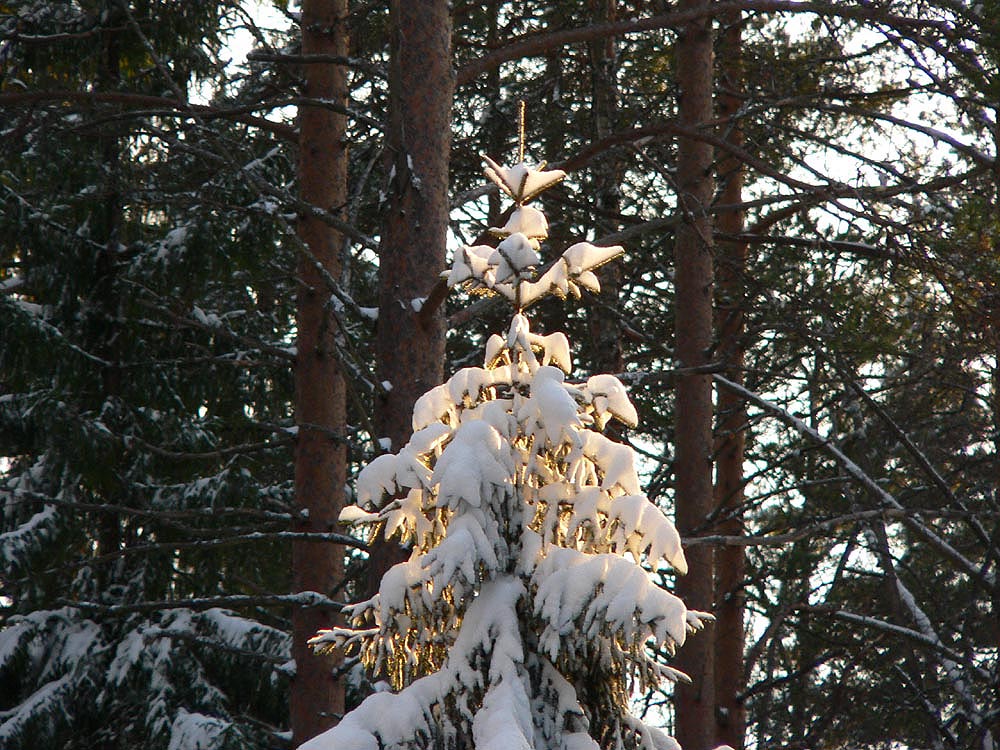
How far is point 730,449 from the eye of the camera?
40.1 ft

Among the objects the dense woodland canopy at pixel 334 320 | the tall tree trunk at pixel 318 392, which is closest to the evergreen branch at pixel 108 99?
the dense woodland canopy at pixel 334 320

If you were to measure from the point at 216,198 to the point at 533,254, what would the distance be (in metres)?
6.77

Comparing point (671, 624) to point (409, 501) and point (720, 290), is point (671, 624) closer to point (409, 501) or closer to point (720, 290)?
point (409, 501)

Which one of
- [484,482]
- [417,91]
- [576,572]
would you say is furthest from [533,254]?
[417,91]

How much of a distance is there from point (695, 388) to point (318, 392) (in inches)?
117

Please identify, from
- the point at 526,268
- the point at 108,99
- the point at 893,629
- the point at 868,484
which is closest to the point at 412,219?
the point at 108,99

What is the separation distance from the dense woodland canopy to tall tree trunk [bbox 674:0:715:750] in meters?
0.03

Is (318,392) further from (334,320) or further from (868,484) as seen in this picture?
(868,484)

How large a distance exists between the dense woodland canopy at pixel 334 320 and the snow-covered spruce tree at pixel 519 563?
2373 mm

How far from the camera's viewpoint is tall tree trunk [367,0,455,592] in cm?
605

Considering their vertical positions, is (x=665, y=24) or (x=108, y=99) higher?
(x=665, y=24)

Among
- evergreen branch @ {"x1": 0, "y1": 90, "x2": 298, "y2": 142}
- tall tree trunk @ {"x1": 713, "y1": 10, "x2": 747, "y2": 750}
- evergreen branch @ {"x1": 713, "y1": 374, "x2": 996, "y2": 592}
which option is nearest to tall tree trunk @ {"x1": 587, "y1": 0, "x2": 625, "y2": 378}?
tall tree trunk @ {"x1": 713, "y1": 10, "x2": 747, "y2": 750}

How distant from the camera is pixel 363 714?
4.02 m

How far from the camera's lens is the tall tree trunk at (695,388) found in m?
9.04
